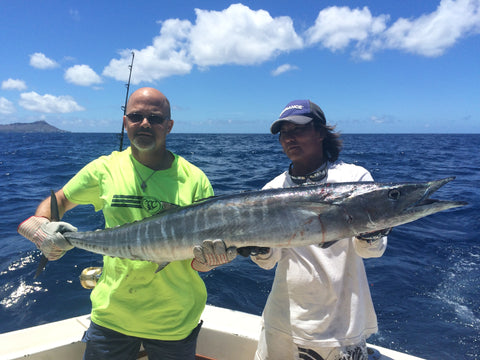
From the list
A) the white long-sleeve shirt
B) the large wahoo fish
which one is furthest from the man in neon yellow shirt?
the white long-sleeve shirt

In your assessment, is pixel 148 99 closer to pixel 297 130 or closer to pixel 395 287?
pixel 297 130

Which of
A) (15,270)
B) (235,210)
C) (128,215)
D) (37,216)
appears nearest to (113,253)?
(128,215)

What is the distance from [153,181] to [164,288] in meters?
0.89

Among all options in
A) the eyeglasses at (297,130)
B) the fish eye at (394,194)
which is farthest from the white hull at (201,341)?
the eyeglasses at (297,130)

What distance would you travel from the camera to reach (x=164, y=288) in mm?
2367

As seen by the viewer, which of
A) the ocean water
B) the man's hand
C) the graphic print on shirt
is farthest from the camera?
the ocean water

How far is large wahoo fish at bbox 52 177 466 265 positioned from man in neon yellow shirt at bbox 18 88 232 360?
0.14m

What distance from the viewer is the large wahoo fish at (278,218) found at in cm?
196

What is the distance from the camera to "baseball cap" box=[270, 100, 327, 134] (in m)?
2.54

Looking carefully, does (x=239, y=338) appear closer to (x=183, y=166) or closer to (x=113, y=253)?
(x=113, y=253)

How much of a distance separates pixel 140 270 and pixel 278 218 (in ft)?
3.94

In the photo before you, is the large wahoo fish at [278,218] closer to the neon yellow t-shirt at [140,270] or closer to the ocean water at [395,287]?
the neon yellow t-shirt at [140,270]

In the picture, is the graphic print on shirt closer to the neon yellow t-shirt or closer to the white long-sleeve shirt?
the neon yellow t-shirt

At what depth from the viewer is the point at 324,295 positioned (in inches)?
91.4
